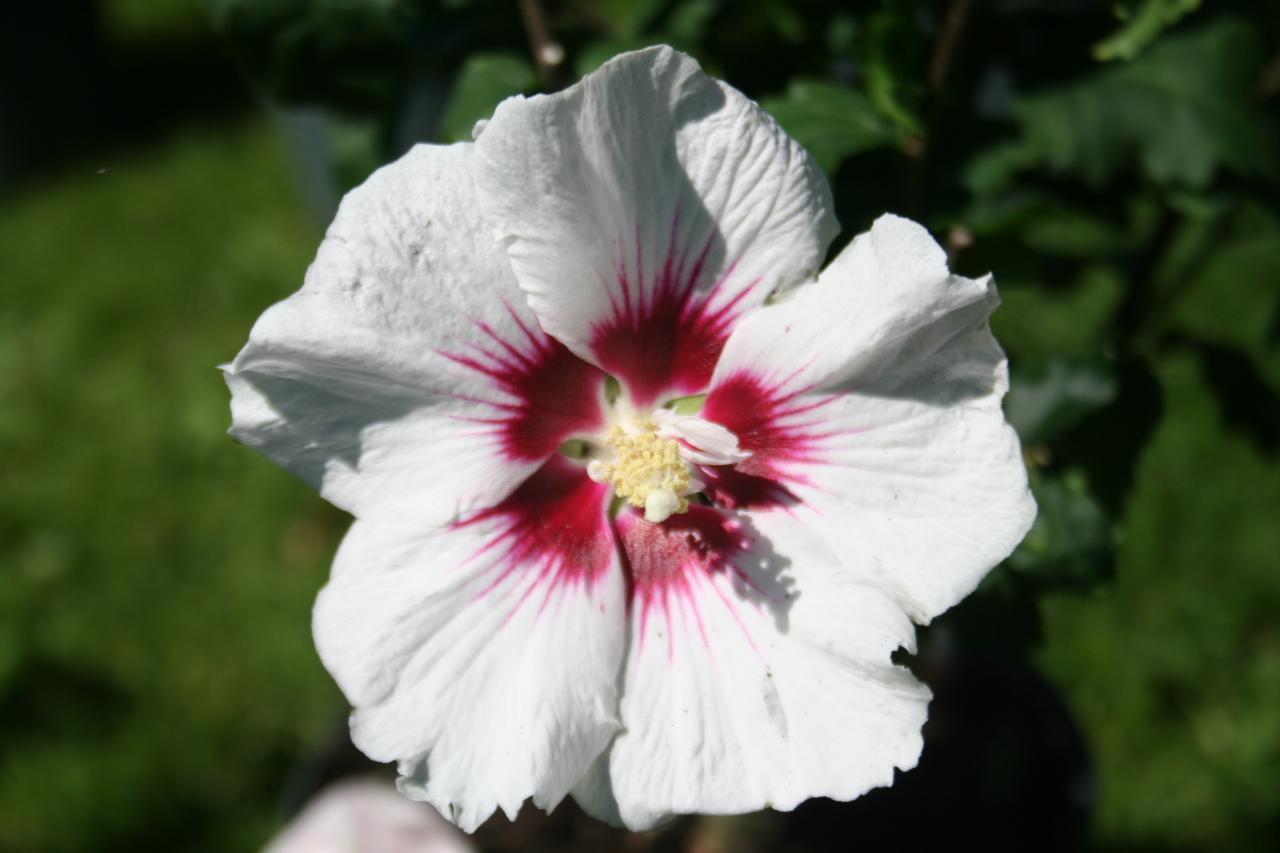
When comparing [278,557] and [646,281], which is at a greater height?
[646,281]

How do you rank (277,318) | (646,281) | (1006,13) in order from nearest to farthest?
(277,318), (646,281), (1006,13)

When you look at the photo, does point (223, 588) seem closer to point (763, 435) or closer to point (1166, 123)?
point (763, 435)

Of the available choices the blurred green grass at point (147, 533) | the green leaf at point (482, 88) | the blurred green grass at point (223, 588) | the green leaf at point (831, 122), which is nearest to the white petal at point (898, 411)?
the green leaf at point (831, 122)

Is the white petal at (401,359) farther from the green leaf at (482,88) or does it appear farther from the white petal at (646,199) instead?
the green leaf at (482,88)

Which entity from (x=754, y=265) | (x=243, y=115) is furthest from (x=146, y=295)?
(x=754, y=265)

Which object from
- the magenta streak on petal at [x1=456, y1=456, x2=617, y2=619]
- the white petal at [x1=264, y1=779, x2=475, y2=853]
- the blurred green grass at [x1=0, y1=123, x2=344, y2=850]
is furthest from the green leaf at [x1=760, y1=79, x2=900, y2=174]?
the blurred green grass at [x1=0, y1=123, x2=344, y2=850]

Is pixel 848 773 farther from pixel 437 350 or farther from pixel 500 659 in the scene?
pixel 437 350

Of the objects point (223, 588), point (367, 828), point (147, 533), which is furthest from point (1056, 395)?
point (147, 533)
